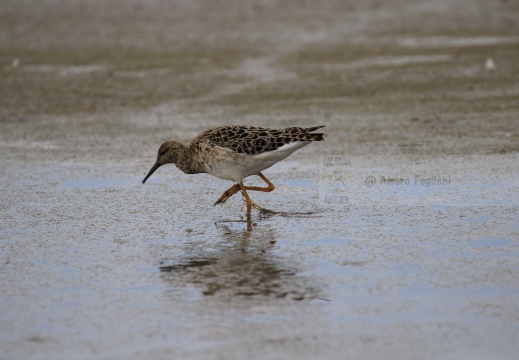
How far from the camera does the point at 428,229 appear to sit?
7465 millimetres

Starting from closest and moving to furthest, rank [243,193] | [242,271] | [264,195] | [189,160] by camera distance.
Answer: [242,271], [243,193], [189,160], [264,195]

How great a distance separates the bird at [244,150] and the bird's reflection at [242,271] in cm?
114

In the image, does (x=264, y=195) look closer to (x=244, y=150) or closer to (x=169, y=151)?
(x=244, y=150)

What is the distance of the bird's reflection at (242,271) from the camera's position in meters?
5.96

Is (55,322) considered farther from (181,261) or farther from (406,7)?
(406,7)

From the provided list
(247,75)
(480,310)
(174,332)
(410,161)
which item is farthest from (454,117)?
(174,332)


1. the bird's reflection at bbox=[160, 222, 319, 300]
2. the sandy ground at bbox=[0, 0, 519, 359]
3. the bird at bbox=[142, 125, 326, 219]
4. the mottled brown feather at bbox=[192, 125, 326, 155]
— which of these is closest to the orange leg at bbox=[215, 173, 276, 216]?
the bird at bbox=[142, 125, 326, 219]

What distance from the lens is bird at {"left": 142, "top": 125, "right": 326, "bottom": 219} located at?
842 cm

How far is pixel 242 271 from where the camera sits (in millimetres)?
6414

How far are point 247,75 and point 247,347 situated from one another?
1068cm

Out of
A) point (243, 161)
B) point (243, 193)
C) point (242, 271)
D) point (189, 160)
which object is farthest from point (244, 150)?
point (242, 271)

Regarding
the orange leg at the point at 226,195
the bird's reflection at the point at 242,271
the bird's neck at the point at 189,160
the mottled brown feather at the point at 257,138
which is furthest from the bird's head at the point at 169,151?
the bird's reflection at the point at 242,271

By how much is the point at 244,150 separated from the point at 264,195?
82 cm

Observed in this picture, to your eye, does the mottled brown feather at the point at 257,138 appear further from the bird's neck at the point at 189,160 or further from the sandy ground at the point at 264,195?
the sandy ground at the point at 264,195
